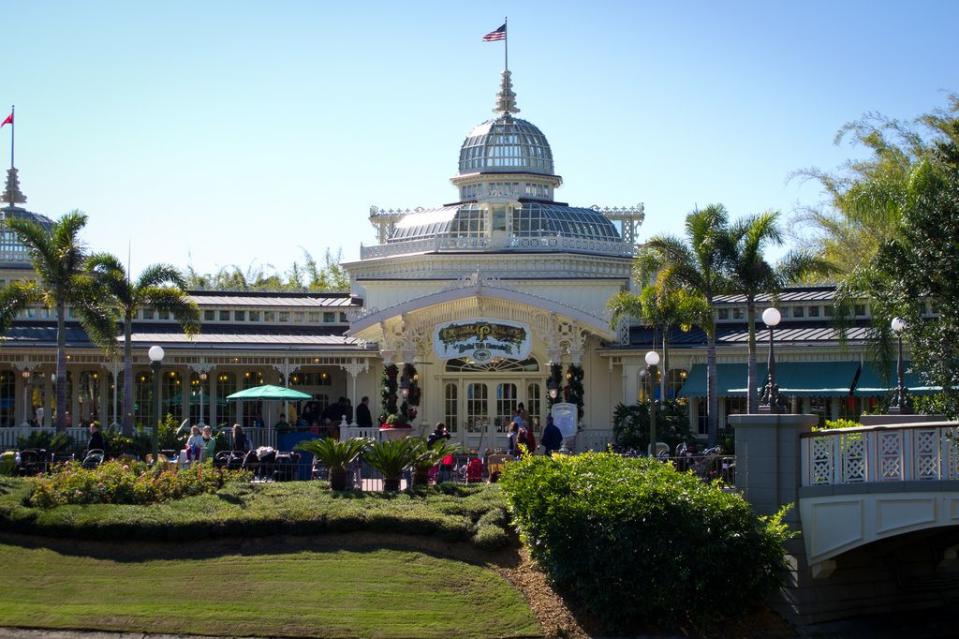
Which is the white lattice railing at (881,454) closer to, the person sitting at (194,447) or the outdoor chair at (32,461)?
the person sitting at (194,447)

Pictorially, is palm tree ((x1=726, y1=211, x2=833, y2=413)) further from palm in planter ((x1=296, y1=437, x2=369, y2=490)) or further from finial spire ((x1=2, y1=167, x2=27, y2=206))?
finial spire ((x1=2, y1=167, x2=27, y2=206))

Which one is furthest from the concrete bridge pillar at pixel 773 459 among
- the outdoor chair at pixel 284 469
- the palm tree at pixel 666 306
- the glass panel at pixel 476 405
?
the glass panel at pixel 476 405

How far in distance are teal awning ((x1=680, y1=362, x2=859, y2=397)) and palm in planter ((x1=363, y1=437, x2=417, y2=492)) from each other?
45.7 ft

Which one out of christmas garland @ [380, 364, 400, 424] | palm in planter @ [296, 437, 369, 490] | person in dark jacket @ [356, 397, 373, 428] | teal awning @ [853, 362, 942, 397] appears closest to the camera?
palm in planter @ [296, 437, 369, 490]

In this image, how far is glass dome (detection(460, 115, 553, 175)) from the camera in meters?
45.9

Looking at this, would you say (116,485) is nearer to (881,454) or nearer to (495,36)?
(881,454)

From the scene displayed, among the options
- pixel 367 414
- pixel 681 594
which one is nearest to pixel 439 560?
pixel 681 594

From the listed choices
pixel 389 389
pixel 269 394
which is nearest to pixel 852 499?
pixel 269 394

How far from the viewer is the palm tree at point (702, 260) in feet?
111

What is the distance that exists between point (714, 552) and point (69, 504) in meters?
A: 11.8

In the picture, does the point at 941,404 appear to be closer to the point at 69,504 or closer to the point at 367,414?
the point at 69,504

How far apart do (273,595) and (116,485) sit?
5705 mm

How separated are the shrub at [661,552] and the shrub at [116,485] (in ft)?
27.0

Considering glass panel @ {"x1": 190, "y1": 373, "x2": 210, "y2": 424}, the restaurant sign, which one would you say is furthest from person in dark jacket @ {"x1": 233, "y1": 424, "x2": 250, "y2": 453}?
glass panel @ {"x1": 190, "y1": 373, "x2": 210, "y2": 424}
